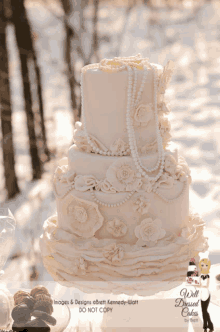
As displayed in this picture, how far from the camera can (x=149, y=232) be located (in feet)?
6.74

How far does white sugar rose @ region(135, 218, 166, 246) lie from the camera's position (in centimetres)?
205

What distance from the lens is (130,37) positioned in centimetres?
629

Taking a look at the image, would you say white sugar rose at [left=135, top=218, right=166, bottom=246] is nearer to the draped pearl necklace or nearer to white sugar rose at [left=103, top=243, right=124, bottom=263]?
white sugar rose at [left=103, top=243, right=124, bottom=263]

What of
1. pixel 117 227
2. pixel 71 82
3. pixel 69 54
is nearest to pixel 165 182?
pixel 117 227

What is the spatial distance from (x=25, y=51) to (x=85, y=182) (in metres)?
3.44

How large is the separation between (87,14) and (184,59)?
2.19 meters

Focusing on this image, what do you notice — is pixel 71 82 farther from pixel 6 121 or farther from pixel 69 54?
pixel 6 121

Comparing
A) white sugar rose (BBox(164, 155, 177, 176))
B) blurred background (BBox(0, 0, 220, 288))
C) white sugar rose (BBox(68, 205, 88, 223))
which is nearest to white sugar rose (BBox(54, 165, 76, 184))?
white sugar rose (BBox(68, 205, 88, 223))

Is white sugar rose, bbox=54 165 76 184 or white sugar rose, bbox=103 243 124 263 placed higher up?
white sugar rose, bbox=54 165 76 184

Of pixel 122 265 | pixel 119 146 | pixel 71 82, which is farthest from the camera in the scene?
pixel 71 82

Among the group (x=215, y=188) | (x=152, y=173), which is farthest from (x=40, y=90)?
(x=152, y=173)

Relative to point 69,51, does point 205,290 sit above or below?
below

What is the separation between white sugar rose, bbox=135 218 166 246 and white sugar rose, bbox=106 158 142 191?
0.20 meters

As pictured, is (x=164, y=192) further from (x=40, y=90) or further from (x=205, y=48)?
(x=205, y=48)
